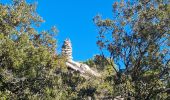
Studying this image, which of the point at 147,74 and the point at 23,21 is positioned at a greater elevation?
the point at 23,21

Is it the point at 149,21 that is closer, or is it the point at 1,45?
the point at 1,45

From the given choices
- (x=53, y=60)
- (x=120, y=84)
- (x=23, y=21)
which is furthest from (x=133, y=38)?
(x=23, y=21)

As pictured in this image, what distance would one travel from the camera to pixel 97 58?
174ft

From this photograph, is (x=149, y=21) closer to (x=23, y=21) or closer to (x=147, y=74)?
(x=147, y=74)

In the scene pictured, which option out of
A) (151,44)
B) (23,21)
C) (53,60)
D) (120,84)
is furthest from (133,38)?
(23,21)

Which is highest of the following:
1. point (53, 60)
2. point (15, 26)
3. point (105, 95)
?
point (15, 26)

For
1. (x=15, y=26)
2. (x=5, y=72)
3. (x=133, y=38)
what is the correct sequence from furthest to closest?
1. (x=133, y=38)
2. (x=15, y=26)
3. (x=5, y=72)

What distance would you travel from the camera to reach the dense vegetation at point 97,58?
45031mm

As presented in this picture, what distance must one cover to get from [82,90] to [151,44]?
35.3 feet

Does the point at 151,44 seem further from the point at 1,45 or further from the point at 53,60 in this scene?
the point at 1,45

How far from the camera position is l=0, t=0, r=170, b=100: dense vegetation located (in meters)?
45.0

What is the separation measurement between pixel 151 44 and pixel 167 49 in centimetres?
210

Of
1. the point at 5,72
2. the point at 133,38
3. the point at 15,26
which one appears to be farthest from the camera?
the point at 133,38

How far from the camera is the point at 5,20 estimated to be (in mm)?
46156
